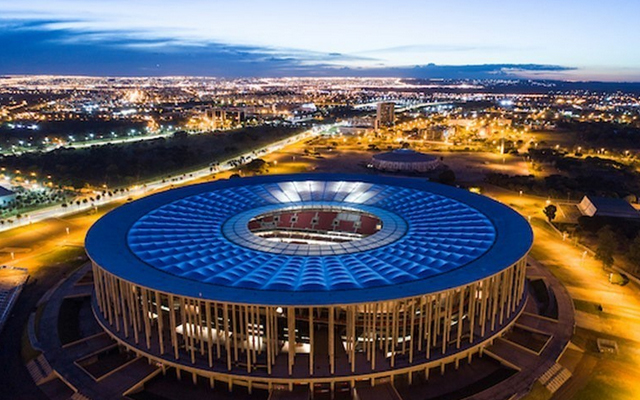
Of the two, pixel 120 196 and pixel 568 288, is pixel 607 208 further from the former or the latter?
pixel 120 196

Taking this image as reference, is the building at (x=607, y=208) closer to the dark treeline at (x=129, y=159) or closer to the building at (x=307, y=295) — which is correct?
the building at (x=307, y=295)

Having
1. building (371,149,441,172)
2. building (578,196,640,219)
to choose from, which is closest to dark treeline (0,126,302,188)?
building (371,149,441,172)

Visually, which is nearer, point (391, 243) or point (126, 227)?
point (391, 243)

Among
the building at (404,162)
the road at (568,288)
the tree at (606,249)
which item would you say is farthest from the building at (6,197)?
the tree at (606,249)

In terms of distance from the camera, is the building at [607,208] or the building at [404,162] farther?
the building at [404,162]

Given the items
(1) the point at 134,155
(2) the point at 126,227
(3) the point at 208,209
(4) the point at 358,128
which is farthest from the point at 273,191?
(4) the point at 358,128

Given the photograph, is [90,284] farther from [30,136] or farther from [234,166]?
[30,136]

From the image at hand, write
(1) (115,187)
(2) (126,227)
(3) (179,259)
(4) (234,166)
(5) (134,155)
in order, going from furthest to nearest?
1. (5) (134,155)
2. (4) (234,166)
3. (1) (115,187)
4. (2) (126,227)
5. (3) (179,259)
